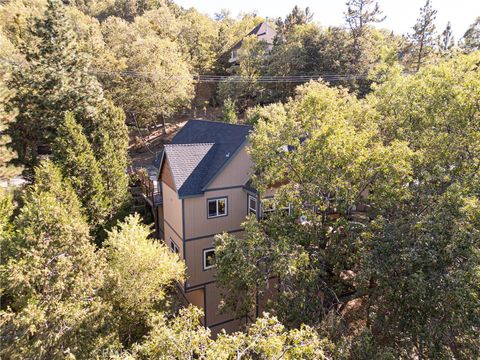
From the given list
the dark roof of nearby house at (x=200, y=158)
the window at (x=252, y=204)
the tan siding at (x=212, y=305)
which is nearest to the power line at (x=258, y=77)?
the dark roof of nearby house at (x=200, y=158)

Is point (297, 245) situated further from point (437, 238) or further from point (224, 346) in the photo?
point (224, 346)

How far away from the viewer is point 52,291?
36.0ft

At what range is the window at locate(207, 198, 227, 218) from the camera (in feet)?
59.2

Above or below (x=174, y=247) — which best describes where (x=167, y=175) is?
above

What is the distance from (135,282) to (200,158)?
826cm

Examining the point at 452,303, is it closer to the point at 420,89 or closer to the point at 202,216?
the point at 420,89

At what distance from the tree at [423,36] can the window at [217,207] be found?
1468 inches

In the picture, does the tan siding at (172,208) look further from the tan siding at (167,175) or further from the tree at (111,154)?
the tree at (111,154)

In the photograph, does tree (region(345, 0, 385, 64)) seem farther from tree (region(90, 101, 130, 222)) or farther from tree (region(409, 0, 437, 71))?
tree (region(90, 101, 130, 222))

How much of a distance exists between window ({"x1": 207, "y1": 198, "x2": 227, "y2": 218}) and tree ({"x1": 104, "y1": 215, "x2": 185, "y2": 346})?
4.92 metres

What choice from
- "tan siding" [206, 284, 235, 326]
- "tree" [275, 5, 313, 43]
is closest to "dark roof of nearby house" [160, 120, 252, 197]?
"tan siding" [206, 284, 235, 326]

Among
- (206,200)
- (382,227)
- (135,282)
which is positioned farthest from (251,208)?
(135,282)

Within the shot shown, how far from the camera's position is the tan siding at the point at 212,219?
17609 millimetres

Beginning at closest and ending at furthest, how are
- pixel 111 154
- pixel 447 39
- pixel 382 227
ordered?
1. pixel 382 227
2. pixel 111 154
3. pixel 447 39
